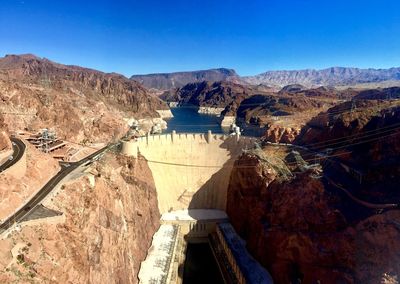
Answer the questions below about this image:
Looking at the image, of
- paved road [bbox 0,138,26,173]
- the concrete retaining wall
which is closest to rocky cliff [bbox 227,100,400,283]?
the concrete retaining wall

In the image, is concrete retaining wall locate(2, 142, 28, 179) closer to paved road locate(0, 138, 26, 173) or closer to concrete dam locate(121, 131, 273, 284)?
paved road locate(0, 138, 26, 173)

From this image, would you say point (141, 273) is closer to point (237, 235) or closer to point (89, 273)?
point (89, 273)

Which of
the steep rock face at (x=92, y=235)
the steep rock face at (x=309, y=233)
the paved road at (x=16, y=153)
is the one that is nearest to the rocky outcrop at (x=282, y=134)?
the steep rock face at (x=309, y=233)

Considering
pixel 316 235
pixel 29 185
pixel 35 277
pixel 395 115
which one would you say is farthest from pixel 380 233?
pixel 29 185

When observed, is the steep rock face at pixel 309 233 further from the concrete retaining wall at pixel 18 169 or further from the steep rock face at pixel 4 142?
the steep rock face at pixel 4 142

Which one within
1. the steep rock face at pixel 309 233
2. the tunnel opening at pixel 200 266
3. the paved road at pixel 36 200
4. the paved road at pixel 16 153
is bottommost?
the tunnel opening at pixel 200 266

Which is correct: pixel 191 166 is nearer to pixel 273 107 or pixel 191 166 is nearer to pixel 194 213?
pixel 194 213
